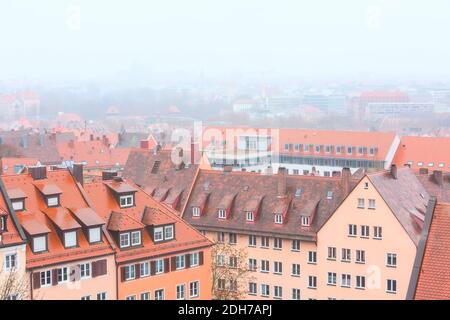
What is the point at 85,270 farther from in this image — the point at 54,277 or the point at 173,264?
the point at 173,264

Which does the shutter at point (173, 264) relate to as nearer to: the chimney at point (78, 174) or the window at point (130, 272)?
the window at point (130, 272)

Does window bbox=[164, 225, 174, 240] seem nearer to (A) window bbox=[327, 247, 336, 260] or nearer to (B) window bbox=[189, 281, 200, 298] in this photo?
(B) window bbox=[189, 281, 200, 298]

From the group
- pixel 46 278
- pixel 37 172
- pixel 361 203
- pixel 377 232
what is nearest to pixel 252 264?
pixel 361 203

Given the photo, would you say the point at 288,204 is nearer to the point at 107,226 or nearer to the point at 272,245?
the point at 272,245

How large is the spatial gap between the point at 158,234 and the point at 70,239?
3.99 m

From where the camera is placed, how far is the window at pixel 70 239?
3070cm

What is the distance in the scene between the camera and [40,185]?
106 ft

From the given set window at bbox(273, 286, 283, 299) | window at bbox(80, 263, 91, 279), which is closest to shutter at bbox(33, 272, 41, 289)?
window at bbox(80, 263, 91, 279)

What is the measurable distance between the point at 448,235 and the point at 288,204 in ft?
82.2

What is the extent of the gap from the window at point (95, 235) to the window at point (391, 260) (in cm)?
1423

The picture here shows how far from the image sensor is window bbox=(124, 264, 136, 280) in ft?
105

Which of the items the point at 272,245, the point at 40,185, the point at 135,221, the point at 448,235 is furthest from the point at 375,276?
the point at 448,235

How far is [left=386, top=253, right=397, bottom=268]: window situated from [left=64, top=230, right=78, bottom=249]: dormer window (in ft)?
50.2

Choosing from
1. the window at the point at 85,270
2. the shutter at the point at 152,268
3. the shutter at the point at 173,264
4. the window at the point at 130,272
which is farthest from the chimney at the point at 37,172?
the shutter at the point at 173,264
